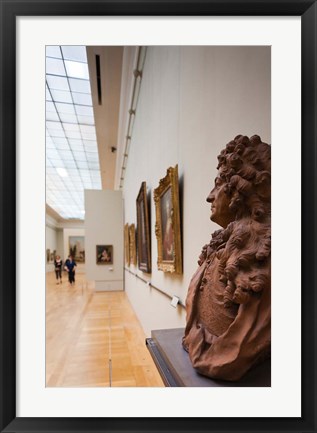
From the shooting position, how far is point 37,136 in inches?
55.8

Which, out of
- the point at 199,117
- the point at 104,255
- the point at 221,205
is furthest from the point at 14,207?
the point at 104,255

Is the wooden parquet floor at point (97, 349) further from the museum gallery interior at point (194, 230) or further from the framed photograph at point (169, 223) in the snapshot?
the framed photograph at point (169, 223)

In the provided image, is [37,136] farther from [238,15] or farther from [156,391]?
[156,391]

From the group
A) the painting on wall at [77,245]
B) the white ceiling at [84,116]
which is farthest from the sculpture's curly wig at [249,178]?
the painting on wall at [77,245]

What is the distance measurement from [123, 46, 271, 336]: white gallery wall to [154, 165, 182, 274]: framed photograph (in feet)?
0.32

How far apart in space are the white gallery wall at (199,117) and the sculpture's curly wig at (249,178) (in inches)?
11.3

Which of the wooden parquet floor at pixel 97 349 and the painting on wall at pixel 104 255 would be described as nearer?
the wooden parquet floor at pixel 97 349

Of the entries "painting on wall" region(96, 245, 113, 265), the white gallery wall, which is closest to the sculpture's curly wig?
the white gallery wall

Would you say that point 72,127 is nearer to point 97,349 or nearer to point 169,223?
point 97,349

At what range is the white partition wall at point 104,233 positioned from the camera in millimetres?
16141

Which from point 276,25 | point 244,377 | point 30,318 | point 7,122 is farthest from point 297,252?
point 7,122

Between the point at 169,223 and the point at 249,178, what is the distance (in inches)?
99.9

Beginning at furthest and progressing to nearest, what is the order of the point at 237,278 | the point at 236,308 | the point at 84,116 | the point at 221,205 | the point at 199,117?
the point at 84,116 → the point at 199,117 → the point at 221,205 → the point at 236,308 → the point at 237,278

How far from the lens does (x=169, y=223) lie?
3787 millimetres
